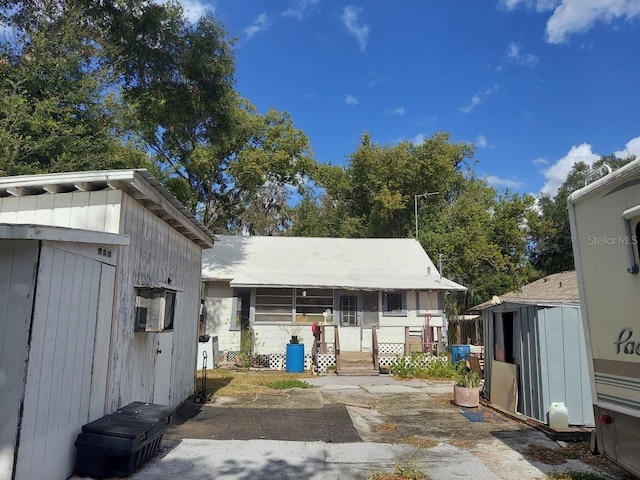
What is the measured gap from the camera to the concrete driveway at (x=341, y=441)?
541 centimetres

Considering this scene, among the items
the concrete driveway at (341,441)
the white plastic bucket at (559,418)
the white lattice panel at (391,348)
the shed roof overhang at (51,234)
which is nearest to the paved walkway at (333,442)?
the concrete driveway at (341,441)

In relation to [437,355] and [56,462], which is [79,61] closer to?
[56,462]

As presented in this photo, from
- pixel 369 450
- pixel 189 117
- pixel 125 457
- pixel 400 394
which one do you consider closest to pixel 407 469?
pixel 369 450

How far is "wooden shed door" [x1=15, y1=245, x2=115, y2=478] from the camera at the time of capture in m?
4.16

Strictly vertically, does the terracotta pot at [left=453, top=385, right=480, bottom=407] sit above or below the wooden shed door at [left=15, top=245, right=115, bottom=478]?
below

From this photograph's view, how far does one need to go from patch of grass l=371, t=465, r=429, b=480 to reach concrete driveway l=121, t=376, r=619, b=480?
0.14ft

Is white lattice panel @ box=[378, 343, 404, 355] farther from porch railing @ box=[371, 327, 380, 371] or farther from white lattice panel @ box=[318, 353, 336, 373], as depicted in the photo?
white lattice panel @ box=[318, 353, 336, 373]

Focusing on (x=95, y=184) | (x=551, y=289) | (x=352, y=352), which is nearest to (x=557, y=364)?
(x=95, y=184)

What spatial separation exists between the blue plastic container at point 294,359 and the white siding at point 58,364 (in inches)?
415

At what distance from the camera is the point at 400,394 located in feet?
36.9

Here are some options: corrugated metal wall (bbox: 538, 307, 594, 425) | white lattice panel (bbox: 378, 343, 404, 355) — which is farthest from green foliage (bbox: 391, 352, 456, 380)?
corrugated metal wall (bbox: 538, 307, 594, 425)

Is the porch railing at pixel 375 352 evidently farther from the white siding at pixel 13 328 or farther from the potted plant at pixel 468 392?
the white siding at pixel 13 328

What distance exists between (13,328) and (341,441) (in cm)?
448

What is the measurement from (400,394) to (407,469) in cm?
595
